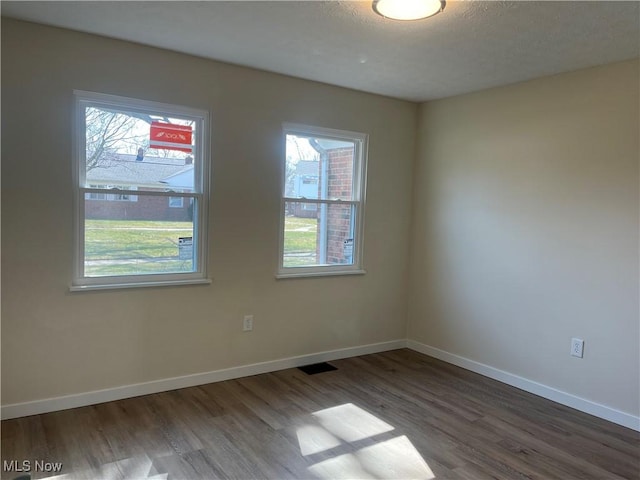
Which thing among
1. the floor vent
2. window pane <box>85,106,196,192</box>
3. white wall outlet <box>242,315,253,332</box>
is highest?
window pane <box>85,106,196,192</box>

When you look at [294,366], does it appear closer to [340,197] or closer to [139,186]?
[340,197]

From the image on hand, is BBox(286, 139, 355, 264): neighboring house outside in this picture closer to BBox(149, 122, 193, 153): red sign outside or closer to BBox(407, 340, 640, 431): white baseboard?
BBox(149, 122, 193, 153): red sign outside

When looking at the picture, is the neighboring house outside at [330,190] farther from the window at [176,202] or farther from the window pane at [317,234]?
the window at [176,202]

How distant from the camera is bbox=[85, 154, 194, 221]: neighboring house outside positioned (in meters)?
2.95

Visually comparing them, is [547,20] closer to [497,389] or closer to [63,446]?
[497,389]

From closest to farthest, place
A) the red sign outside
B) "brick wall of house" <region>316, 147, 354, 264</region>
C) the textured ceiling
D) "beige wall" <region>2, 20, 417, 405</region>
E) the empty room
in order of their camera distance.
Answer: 1. the textured ceiling
2. the empty room
3. "beige wall" <region>2, 20, 417, 405</region>
4. the red sign outside
5. "brick wall of house" <region>316, 147, 354, 264</region>

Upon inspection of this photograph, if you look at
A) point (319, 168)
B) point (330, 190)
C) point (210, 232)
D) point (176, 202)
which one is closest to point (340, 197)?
point (330, 190)

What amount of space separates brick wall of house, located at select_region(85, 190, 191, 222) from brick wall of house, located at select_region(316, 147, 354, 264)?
1.23 metres

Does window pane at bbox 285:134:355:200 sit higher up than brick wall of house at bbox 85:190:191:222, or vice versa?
window pane at bbox 285:134:355:200

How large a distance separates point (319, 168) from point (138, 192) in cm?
150

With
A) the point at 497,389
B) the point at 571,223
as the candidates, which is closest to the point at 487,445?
the point at 497,389

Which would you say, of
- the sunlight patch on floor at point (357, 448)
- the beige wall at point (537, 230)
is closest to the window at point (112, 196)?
the sunlight patch on floor at point (357, 448)

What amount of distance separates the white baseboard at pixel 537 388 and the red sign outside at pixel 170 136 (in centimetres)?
279

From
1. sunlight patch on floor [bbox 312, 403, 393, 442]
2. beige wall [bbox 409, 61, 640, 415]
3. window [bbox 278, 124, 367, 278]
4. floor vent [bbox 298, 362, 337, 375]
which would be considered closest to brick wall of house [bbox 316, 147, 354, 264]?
window [bbox 278, 124, 367, 278]
